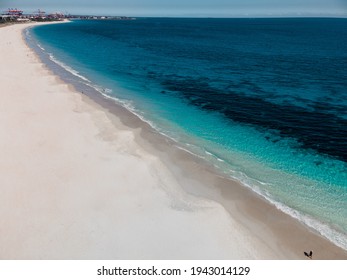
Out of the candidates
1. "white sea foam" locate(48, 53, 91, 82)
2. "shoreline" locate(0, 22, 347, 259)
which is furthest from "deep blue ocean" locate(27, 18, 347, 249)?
"shoreline" locate(0, 22, 347, 259)

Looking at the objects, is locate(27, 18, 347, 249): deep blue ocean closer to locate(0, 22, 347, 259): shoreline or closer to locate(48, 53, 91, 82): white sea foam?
locate(48, 53, 91, 82): white sea foam

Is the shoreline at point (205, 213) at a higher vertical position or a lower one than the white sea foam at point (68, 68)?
lower

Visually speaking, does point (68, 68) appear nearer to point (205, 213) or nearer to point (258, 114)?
point (258, 114)

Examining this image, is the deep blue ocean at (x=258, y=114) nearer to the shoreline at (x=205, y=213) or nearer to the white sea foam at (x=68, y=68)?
the white sea foam at (x=68, y=68)

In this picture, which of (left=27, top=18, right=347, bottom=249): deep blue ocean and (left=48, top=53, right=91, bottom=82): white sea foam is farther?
(left=48, top=53, right=91, bottom=82): white sea foam

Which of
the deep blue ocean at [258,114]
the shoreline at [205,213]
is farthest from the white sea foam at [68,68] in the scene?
the shoreline at [205,213]

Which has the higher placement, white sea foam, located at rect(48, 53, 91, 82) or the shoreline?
white sea foam, located at rect(48, 53, 91, 82)

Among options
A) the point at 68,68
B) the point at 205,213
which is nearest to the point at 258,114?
the point at 205,213

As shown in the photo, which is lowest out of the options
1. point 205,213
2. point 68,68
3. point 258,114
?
point 205,213

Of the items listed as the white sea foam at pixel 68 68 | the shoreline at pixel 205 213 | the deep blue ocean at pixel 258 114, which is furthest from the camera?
the white sea foam at pixel 68 68

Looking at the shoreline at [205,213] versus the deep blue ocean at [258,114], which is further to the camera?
the deep blue ocean at [258,114]

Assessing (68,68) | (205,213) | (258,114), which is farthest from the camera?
(68,68)
